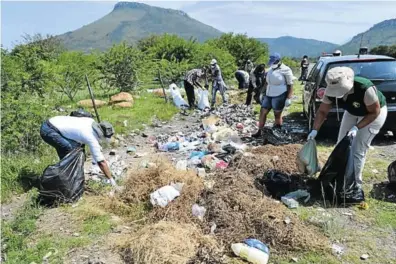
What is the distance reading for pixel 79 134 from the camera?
4.99m

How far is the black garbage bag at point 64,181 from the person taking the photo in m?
4.89

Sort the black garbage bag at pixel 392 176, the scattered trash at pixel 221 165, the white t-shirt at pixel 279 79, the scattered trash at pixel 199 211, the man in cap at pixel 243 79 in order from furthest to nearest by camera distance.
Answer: the man in cap at pixel 243 79 → the white t-shirt at pixel 279 79 → the scattered trash at pixel 221 165 → the black garbage bag at pixel 392 176 → the scattered trash at pixel 199 211

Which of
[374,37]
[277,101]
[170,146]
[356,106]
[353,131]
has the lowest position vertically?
[170,146]

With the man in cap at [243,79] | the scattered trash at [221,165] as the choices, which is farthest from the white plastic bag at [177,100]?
the scattered trash at [221,165]

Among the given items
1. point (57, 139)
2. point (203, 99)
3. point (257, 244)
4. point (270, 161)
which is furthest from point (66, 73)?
point (257, 244)

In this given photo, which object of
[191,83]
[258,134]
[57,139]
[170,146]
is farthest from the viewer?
[191,83]

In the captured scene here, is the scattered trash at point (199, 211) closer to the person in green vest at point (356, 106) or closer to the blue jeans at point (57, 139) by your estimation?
the person in green vest at point (356, 106)

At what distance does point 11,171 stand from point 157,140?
10.9ft

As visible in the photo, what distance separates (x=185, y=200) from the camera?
4.43 m

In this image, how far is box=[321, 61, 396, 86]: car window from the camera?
677 cm

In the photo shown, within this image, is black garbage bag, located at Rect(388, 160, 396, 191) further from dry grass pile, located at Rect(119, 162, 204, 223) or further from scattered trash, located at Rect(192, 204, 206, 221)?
scattered trash, located at Rect(192, 204, 206, 221)

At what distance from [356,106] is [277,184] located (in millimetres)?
1321

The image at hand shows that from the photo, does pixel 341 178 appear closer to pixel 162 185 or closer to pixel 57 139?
pixel 162 185

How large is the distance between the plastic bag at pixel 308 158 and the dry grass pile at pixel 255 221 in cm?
71
